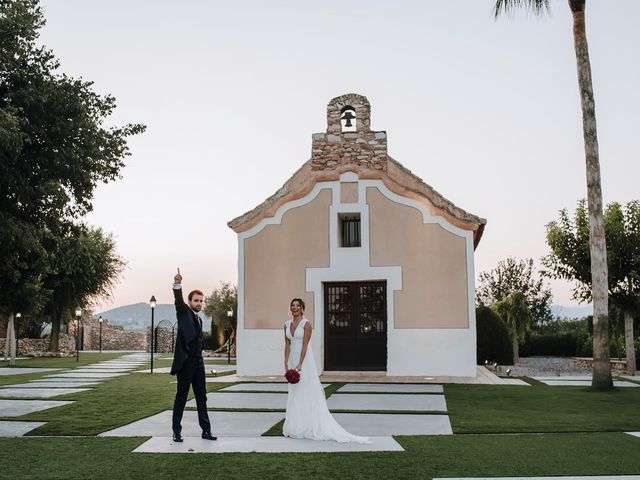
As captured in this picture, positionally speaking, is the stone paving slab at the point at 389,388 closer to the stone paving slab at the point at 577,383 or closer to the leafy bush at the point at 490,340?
the stone paving slab at the point at 577,383

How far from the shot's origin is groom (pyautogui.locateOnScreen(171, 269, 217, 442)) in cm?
820

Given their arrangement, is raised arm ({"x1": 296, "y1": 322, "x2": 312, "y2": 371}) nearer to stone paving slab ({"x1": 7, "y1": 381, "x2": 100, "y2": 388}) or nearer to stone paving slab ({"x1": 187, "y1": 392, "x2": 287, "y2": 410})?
stone paving slab ({"x1": 187, "y1": 392, "x2": 287, "y2": 410})

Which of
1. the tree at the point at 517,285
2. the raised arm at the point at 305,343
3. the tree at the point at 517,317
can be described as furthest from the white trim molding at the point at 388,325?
the tree at the point at 517,285

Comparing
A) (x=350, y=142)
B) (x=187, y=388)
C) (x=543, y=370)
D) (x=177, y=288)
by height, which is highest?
(x=350, y=142)

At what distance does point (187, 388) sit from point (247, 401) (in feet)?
16.9

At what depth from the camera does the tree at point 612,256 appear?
22.4m

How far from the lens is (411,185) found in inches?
849

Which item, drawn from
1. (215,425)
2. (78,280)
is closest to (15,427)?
(215,425)

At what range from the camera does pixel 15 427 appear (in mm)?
9742

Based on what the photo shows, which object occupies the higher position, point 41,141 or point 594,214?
point 41,141

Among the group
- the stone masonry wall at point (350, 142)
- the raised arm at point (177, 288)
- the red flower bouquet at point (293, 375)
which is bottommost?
the red flower bouquet at point (293, 375)

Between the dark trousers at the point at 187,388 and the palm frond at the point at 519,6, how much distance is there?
12.2m

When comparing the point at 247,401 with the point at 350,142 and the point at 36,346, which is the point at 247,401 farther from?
the point at 36,346

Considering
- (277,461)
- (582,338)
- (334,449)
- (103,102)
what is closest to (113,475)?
(277,461)
